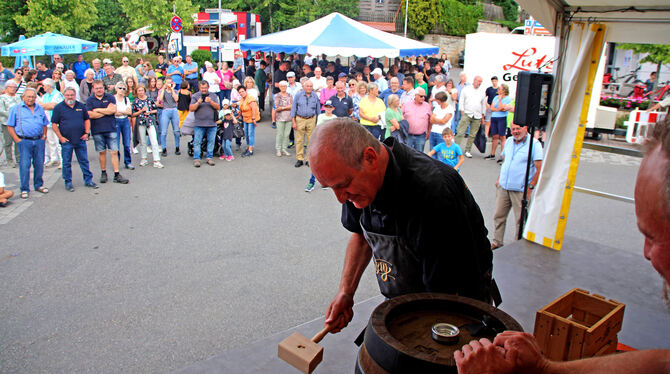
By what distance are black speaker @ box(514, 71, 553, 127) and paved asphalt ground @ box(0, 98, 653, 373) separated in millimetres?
2562

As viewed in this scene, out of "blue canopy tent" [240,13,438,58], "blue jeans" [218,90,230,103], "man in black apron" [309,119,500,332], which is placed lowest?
"blue jeans" [218,90,230,103]

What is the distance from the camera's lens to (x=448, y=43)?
41.6 m

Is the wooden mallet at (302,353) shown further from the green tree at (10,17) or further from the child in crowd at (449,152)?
the green tree at (10,17)

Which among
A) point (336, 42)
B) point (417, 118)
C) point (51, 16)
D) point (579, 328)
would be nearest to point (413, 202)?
point (579, 328)

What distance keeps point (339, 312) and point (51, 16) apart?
32.3 metres

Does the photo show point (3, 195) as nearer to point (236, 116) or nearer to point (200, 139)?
point (200, 139)

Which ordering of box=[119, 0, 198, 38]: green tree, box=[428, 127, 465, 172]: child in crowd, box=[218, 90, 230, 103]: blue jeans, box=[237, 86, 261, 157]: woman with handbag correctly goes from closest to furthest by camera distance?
1. box=[428, 127, 465, 172]: child in crowd
2. box=[237, 86, 261, 157]: woman with handbag
3. box=[218, 90, 230, 103]: blue jeans
4. box=[119, 0, 198, 38]: green tree

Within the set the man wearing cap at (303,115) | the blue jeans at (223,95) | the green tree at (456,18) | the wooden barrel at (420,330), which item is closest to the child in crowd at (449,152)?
the man wearing cap at (303,115)

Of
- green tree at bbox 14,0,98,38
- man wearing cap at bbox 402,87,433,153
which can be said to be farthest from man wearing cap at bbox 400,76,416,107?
green tree at bbox 14,0,98,38

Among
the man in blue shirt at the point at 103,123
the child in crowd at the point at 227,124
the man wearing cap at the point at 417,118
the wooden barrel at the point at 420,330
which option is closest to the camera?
the wooden barrel at the point at 420,330

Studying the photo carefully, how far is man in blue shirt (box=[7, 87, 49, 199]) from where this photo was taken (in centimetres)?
903

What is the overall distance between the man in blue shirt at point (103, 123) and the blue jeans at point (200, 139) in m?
1.83

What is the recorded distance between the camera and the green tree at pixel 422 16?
135ft

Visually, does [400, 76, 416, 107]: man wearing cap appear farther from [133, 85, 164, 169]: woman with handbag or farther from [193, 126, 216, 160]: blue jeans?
[133, 85, 164, 169]: woman with handbag
